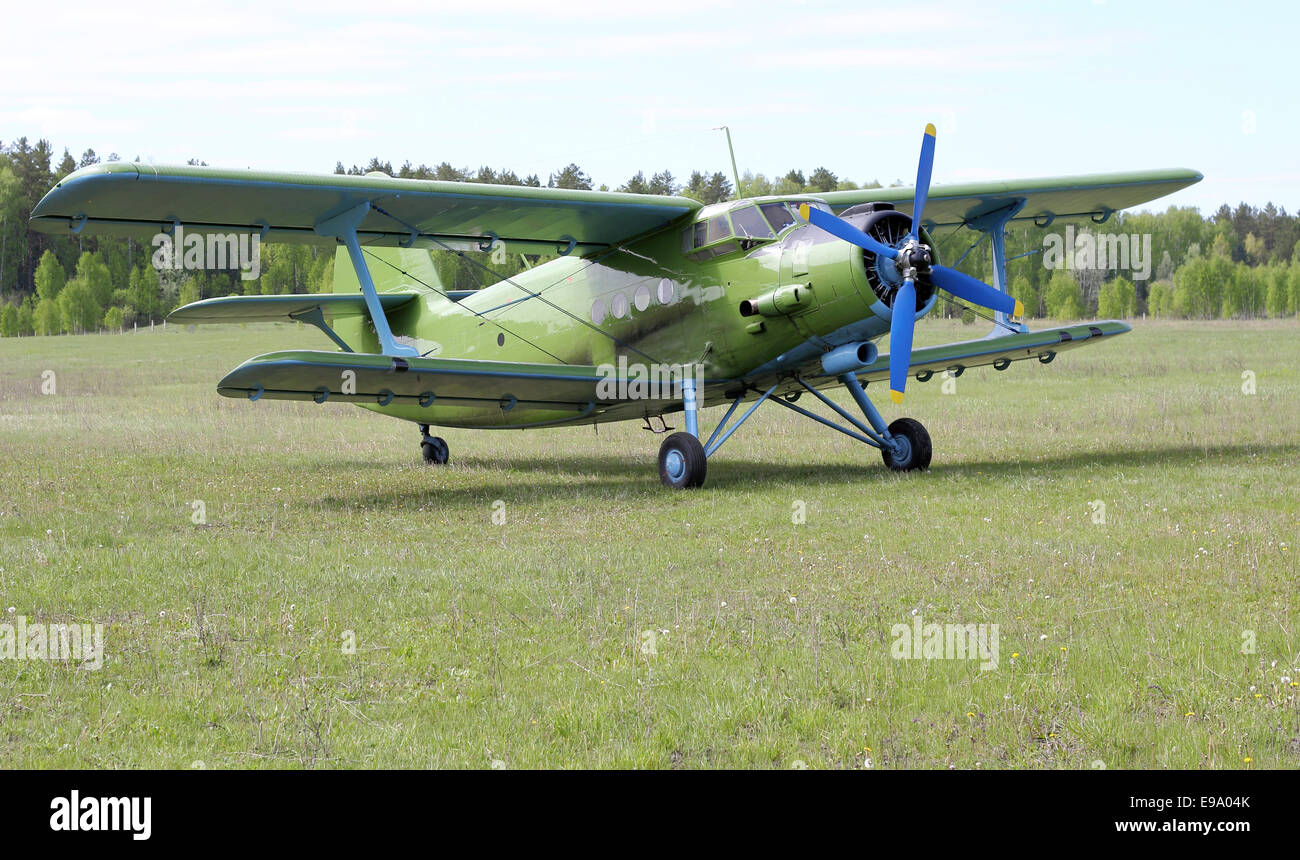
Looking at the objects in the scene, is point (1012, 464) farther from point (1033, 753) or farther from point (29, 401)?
point (29, 401)

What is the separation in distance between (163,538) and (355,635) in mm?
4999

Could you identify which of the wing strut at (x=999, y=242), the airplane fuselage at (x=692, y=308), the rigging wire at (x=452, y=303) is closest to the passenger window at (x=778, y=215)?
the airplane fuselage at (x=692, y=308)

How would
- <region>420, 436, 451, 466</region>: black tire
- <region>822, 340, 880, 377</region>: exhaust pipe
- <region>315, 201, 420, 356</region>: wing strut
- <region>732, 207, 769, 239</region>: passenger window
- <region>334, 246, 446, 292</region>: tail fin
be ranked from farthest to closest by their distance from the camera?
1. <region>334, 246, 446, 292</region>: tail fin
2. <region>420, 436, 451, 466</region>: black tire
3. <region>732, 207, 769, 239</region>: passenger window
4. <region>315, 201, 420, 356</region>: wing strut
5. <region>822, 340, 880, 377</region>: exhaust pipe

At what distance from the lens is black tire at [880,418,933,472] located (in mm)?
16266

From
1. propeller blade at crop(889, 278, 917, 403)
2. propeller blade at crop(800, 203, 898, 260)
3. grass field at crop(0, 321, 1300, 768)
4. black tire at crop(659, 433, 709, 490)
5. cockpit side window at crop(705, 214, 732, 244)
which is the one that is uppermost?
cockpit side window at crop(705, 214, 732, 244)

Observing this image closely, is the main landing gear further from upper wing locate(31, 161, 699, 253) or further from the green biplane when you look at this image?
upper wing locate(31, 161, 699, 253)

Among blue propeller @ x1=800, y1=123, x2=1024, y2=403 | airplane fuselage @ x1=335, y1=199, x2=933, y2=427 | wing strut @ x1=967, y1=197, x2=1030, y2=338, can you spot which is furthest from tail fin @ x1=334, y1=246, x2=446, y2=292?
wing strut @ x1=967, y1=197, x2=1030, y2=338

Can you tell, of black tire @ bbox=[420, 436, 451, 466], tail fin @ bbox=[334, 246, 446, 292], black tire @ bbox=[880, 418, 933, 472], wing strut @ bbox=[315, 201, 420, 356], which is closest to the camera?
wing strut @ bbox=[315, 201, 420, 356]

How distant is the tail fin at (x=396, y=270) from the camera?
20.8 m

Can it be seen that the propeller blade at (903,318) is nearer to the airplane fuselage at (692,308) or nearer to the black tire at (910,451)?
the airplane fuselage at (692,308)

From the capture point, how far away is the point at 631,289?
16594mm

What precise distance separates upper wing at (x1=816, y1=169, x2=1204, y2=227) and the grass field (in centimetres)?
397

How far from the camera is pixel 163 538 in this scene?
11.9 m
